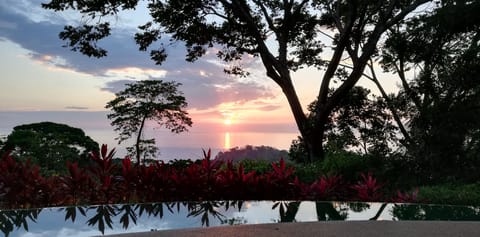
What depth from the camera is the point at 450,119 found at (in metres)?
9.04

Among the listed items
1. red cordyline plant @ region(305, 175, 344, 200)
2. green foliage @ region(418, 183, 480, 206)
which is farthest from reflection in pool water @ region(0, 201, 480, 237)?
green foliage @ region(418, 183, 480, 206)

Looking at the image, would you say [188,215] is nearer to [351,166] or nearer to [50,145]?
[351,166]

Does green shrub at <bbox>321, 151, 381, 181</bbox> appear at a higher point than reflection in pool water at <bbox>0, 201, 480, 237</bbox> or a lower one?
higher

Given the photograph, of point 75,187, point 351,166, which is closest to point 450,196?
point 351,166

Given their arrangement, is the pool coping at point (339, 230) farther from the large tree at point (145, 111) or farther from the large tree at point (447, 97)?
the large tree at point (145, 111)

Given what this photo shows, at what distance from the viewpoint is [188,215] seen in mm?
4277

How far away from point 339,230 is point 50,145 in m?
14.2

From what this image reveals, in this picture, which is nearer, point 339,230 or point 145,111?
point 339,230

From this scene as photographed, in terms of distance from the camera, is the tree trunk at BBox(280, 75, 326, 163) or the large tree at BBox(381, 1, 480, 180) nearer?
the large tree at BBox(381, 1, 480, 180)

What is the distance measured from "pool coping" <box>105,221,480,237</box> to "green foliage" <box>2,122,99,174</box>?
1161cm

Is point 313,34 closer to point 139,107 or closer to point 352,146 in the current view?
point 352,146

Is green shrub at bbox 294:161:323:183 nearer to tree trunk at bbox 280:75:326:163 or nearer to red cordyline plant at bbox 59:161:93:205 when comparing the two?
tree trunk at bbox 280:75:326:163

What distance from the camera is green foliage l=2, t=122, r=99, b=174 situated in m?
15.5

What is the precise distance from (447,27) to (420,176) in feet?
10.3
